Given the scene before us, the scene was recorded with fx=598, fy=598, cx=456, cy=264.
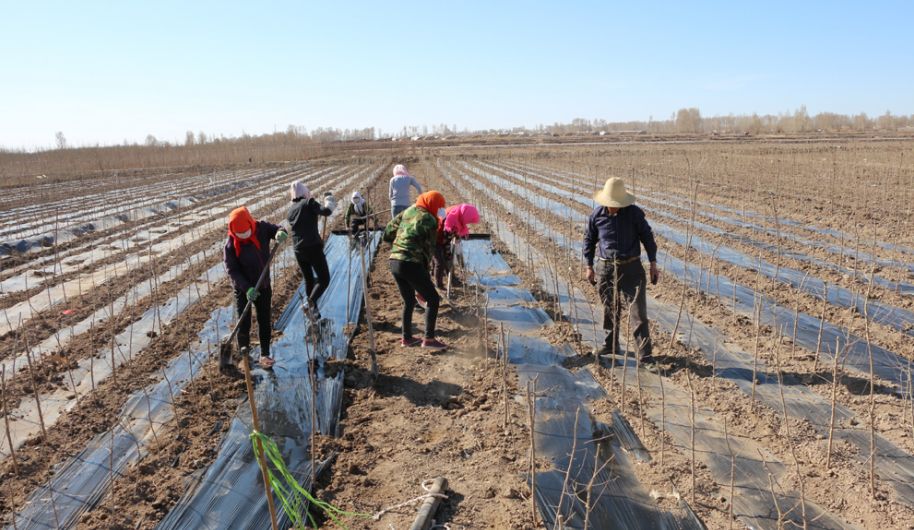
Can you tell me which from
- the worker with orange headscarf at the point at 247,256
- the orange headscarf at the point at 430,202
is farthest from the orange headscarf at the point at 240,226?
the orange headscarf at the point at 430,202

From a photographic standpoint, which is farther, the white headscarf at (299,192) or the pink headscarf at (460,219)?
the white headscarf at (299,192)

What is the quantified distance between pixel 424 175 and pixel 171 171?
15.7 m

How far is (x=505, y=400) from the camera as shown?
3639 mm

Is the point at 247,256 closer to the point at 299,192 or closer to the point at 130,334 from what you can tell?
the point at 299,192

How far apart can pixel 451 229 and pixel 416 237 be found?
786mm

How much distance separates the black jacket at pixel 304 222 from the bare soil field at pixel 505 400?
3.04ft

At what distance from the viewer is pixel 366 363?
16.1 ft

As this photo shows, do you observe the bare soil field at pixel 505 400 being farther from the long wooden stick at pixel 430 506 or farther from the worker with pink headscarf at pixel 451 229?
the worker with pink headscarf at pixel 451 229

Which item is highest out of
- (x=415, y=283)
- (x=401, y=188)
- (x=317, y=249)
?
(x=401, y=188)

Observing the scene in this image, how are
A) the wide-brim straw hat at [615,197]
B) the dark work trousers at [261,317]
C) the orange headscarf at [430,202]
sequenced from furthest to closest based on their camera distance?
the orange headscarf at [430,202] → the dark work trousers at [261,317] → the wide-brim straw hat at [615,197]

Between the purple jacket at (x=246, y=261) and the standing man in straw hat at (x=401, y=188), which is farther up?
the standing man in straw hat at (x=401, y=188)

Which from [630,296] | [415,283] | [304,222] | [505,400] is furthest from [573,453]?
[304,222]

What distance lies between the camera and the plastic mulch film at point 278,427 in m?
3.02

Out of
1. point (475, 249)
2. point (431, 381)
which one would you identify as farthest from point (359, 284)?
point (431, 381)
